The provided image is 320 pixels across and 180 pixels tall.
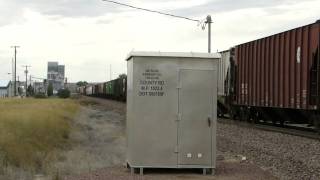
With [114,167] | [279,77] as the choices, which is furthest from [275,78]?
[114,167]

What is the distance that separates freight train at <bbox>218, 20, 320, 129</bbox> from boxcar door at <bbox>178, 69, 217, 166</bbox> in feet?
31.6

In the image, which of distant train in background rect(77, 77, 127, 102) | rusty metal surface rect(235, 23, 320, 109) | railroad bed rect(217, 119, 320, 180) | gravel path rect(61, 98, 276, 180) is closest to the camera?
gravel path rect(61, 98, 276, 180)

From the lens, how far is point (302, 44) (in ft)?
72.8

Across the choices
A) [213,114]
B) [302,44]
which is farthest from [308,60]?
[213,114]

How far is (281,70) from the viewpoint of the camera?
81.1ft

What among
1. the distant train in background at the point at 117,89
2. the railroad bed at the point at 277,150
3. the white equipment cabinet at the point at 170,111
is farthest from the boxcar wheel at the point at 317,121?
the distant train in background at the point at 117,89

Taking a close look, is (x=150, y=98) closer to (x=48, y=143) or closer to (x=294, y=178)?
(x=294, y=178)

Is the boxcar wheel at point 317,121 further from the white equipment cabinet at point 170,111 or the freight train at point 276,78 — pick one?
the white equipment cabinet at point 170,111

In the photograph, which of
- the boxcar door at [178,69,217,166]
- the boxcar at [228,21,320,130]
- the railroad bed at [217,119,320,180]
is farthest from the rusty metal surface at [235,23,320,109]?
the boxcar door at [178,69,217,166]

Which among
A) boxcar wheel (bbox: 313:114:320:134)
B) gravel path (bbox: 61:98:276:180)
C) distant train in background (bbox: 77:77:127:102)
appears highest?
distant train in background (bbox: 77:77:127:102)

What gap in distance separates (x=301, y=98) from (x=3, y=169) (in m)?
12.1

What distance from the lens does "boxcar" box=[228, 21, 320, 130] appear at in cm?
2152

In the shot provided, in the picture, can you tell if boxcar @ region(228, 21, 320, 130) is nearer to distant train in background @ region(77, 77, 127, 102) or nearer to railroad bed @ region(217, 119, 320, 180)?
railroad bed @ region(217, 119, 320, 180)

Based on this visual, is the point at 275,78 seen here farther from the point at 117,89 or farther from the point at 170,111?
the point at 117,89
